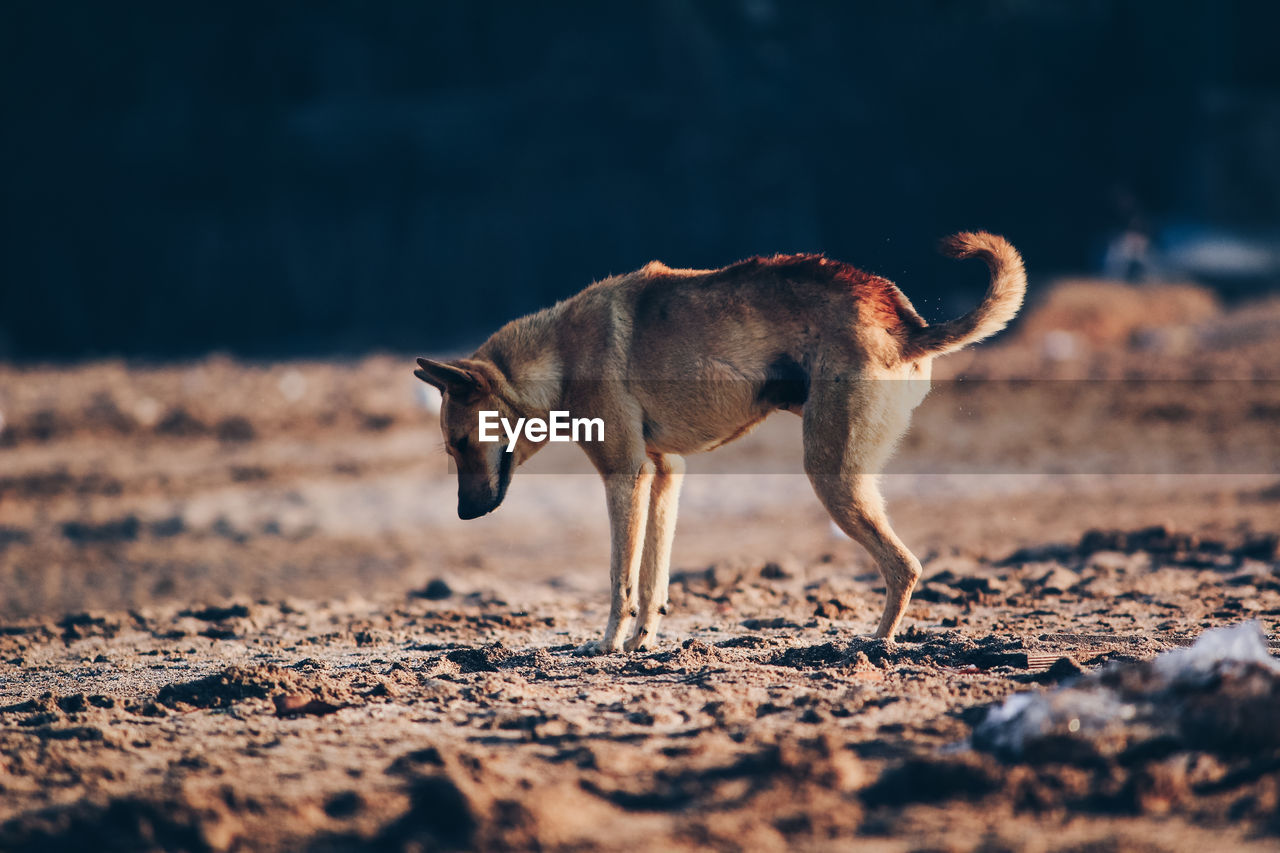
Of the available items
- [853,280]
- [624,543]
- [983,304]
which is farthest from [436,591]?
[983,304]

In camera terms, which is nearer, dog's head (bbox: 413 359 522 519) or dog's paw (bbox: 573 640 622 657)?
dog's head (bbox: 413 359 522 519)

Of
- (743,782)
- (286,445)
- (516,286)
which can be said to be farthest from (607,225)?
(743,782)

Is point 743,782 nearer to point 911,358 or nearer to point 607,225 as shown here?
point 911,358

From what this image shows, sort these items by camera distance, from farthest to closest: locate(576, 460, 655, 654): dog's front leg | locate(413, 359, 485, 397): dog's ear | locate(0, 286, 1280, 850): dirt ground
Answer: locate(576, 460, 655, 654): dog's front leg < locate(413, 359, 485, 397): dog's ear < locate(0, 286, 1280, 850): dirt ground

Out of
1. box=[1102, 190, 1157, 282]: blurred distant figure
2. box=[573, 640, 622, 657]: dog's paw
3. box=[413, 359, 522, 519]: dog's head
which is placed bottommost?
box=[573, 640, 622, 657]: dog's paw

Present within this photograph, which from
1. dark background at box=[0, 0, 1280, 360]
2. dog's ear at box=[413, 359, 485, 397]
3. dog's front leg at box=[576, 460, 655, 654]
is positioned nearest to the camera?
dog's ear at box=[413, 359, 485, 397]

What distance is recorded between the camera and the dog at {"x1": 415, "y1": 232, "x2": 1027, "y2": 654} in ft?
18.7

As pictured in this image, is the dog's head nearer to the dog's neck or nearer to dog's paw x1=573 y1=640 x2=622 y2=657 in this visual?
the dog's neck

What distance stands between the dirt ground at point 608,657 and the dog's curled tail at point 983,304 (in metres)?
1.47

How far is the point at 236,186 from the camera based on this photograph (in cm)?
2809

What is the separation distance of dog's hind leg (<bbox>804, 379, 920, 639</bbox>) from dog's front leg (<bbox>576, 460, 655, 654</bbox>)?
0.86 meters

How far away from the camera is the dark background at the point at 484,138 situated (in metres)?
26.1

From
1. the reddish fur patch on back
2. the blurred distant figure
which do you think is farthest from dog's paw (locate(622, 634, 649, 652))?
the blurred distant figure

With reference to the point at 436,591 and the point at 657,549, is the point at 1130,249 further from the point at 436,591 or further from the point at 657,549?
the point at 657,549
